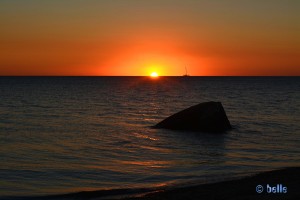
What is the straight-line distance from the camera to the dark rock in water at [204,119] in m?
30.3

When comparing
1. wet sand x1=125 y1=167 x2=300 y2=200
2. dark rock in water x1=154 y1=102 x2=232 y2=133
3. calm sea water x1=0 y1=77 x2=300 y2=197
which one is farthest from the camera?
dark rock in water x1=154 y1=102 x2=232 y2=133

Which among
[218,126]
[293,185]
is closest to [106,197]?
[293,185]

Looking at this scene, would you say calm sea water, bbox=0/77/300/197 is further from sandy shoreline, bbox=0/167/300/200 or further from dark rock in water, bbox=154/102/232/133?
dark rock in water, bbox=154/102/232/133

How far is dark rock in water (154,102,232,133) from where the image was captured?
30.3m

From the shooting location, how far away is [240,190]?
1273 centimetres

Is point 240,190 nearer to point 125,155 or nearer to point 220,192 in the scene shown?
point 220,192

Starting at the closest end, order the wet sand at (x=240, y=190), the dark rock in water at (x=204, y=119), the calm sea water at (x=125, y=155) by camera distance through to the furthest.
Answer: the wet sand at (x=240, y=190), the calm sea water at (x=125, y=155), the dark rock in water at (x=204, y=119)

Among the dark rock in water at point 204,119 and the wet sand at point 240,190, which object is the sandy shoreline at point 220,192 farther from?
the dark rock in water at point 204,119

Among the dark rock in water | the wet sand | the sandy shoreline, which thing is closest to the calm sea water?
the sandy shoreline

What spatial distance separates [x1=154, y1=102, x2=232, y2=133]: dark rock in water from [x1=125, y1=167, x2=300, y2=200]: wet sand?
1529cm

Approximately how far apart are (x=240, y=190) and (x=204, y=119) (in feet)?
58.4

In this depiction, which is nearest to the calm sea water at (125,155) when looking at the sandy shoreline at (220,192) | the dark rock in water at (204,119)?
the sandy shoreline at (220,192)

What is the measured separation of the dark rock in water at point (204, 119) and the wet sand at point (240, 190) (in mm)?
15290

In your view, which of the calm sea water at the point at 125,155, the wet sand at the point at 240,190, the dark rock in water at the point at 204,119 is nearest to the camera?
the wet sand at the point at 240,190
